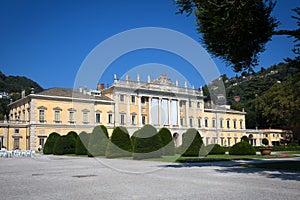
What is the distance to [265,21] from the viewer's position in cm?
1208

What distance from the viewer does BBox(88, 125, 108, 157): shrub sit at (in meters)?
26.4

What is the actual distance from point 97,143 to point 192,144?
8138 millimetres

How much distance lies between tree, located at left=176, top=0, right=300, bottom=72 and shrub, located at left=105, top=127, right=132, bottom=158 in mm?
12417

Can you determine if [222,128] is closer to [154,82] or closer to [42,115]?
[154,82]

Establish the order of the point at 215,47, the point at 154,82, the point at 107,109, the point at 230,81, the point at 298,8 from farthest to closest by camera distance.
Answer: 1. the point at 230,81
2. the point at 154,82
3. the point at 107,109
4. the point at 215,47
5. the point at 298,8

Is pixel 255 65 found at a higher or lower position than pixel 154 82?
lower

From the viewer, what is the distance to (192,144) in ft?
78.4

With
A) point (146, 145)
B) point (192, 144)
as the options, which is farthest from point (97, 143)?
point (192, 144)

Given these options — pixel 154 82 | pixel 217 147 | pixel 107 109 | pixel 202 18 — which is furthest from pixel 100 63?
pixel 154 82

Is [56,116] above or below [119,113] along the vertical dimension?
below

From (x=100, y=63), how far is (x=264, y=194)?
9910mm

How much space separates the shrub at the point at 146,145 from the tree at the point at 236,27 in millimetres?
9697

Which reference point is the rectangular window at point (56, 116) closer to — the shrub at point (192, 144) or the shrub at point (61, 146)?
the shrub at point (61, 146)

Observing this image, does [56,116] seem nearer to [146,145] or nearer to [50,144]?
[50,144]
